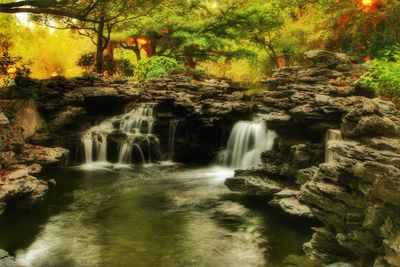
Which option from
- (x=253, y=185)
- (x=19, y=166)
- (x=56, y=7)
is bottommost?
(x=253, y=185)

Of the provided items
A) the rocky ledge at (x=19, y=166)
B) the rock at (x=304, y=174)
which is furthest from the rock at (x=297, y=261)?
the rocky ledge at (x=19, y=166)

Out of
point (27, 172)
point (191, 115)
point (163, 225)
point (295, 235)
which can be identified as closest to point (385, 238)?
point (295, 235)

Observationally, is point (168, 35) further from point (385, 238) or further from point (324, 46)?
point (385, 238)

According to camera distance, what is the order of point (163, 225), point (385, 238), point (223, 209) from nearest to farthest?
point (385, 238) < point (163, 225) < point (223, 209)

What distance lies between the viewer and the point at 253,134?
17.1m

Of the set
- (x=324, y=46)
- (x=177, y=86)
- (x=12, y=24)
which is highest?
(x=12, y=24)

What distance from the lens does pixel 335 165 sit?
8000 mm

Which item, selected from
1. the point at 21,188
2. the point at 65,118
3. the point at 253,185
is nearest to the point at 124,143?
the point at 65,118

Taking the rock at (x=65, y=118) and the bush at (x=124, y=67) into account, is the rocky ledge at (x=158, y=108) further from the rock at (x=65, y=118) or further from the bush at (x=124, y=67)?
the bush at (x=124, y=67)

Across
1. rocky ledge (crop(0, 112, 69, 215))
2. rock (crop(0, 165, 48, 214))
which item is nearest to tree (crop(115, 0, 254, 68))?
rocky ledge (crop(0, 112, 69, 215))

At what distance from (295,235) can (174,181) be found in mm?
6475

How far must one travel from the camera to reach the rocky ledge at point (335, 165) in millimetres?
6734

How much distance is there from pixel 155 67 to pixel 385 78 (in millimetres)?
15003

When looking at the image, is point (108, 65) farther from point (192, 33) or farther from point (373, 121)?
point (373, 121)
